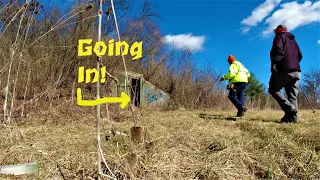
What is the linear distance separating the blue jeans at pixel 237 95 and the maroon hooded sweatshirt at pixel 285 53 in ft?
4.39

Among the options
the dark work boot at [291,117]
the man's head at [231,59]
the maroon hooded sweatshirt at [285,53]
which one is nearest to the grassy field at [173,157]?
the dark work boot at [291,117]

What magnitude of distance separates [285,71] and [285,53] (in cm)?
30

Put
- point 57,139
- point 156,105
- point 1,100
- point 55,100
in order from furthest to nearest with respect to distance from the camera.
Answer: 1. point 156,105
2. point 55,100
3. point 1,100
4. point 57,139

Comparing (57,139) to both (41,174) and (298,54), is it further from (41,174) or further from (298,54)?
(298,54)

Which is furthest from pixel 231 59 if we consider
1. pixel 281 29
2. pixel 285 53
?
Answer: pixel 285 53

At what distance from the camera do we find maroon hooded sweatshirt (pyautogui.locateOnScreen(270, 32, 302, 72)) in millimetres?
4414

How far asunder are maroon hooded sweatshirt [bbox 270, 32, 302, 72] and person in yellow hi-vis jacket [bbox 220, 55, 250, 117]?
4.14 ft

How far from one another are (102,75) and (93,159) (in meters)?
0.77

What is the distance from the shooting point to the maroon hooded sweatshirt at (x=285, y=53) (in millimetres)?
4414

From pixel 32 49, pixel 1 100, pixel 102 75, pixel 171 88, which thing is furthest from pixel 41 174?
pixel 171 88

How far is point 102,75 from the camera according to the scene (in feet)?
5.41

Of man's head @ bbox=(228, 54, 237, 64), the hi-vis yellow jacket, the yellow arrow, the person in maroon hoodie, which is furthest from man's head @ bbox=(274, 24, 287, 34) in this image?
the yellow arrow

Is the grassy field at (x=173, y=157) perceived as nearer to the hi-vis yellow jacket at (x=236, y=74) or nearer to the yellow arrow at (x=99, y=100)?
the yellow arrow at (x=99, y=100)

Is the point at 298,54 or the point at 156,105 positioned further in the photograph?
the point at 156,105
